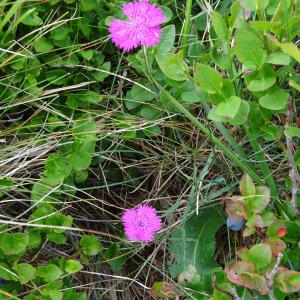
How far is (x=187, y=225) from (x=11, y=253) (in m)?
0.39

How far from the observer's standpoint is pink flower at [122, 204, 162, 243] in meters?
1.25

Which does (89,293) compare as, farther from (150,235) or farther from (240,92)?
(240,92)

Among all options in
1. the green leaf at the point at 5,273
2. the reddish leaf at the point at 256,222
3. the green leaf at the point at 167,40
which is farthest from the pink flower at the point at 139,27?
the green leaf at the point at 5,273

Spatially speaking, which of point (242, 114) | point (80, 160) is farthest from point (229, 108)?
point (80, 160)

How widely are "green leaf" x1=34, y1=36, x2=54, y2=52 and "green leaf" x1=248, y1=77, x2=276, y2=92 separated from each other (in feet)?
1.61

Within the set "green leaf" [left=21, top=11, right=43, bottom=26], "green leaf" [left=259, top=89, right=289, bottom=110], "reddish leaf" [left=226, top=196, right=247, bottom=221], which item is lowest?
"reddish leaf" [left=226, top=196, right=247, bottom=221]

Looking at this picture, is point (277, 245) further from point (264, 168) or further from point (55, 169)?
point (55, 169)

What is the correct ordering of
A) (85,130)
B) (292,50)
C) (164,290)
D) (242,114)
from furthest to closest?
(85,130) < (164,290) < (242,114) < (292,50)

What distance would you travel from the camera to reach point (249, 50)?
1.04 metres

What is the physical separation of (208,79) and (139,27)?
8.0 inches

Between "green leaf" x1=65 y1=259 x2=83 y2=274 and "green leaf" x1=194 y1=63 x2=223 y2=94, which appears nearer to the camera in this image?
"green leaf" x1=194 y1=63 x2=223 y2=94

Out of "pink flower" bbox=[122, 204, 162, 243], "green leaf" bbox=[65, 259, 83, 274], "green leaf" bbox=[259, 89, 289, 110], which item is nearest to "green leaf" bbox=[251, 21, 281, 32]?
"green leaf" bbox=[259, 89, 289, 110]

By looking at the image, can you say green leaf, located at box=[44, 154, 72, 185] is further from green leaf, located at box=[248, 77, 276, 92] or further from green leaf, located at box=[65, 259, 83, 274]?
green leaf, located at box=[248, 77, 276, 92]

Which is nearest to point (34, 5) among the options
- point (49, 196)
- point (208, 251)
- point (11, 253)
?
point (49, 196)
